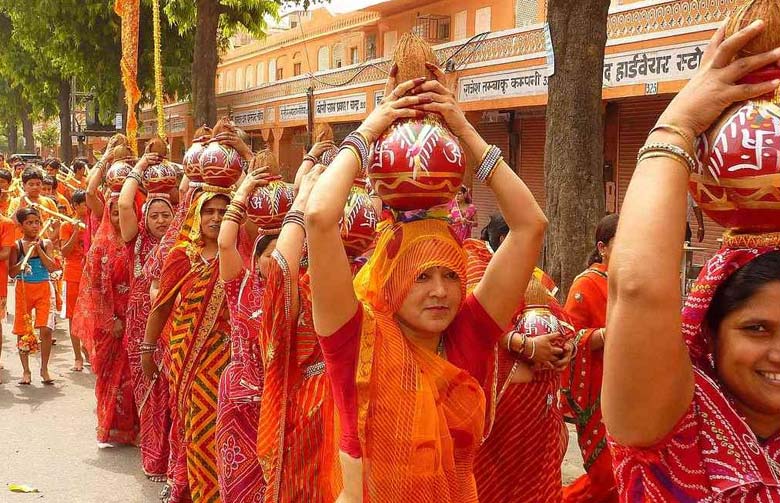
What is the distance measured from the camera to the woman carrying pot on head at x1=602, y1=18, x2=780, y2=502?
5.10 ft

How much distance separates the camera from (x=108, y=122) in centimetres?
2719

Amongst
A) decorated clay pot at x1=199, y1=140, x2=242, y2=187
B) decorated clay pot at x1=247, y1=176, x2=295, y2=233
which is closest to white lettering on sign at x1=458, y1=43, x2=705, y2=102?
decorated clay pot at x1=199, y1=140, x2=242, y2=187

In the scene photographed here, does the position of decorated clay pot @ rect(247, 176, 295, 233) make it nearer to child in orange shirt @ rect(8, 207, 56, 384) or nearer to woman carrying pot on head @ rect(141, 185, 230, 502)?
woman carrying pot on head @ rect(141, 185, 230, 502)

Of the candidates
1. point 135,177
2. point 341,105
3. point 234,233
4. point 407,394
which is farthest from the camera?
point 341,105

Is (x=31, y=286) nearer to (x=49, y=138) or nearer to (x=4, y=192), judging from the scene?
(x=4, y=192)

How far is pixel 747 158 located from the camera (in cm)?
158

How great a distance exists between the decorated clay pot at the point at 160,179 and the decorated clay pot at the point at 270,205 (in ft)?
8.25

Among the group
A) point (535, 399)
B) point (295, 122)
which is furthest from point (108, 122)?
point (535, 399)

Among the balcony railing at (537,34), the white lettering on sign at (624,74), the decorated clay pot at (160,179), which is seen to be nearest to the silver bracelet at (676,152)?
the decorated clay pot at (160,179)

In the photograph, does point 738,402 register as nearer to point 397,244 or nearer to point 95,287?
point 397,244

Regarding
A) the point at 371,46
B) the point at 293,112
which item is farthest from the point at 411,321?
the point at 371,46

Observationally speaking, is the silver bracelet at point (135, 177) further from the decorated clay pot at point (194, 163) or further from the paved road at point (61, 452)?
the paved road at point (61, 452)

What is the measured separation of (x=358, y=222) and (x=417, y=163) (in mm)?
991

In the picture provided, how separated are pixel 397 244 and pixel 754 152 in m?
1.32
